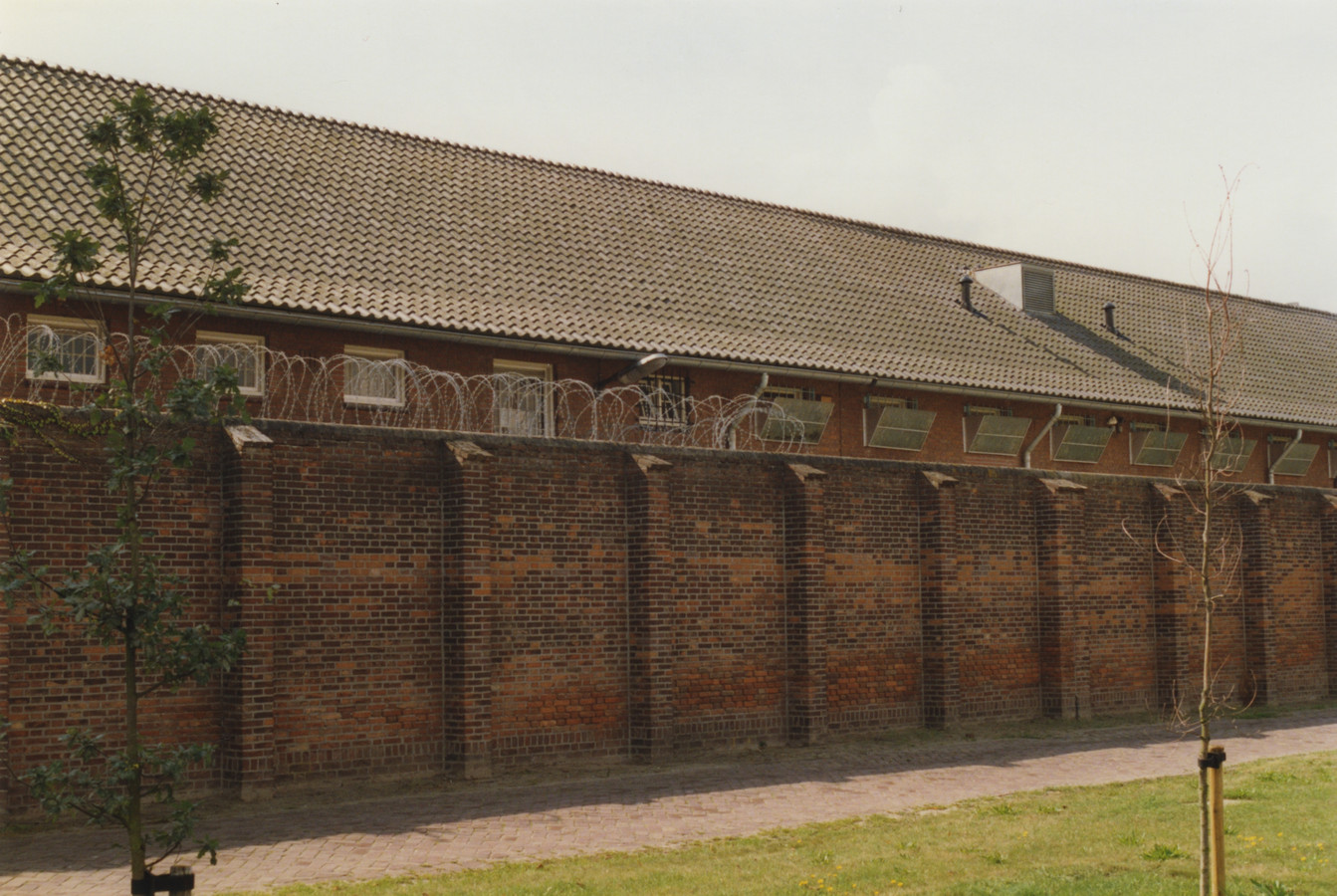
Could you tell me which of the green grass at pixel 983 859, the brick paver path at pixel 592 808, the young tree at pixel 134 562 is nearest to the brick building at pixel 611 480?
the brick paver path at pixel 592 808

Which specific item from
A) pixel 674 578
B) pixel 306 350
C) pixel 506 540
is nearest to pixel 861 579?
pixel 674 578

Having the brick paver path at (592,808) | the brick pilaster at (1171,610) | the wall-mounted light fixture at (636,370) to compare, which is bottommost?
the brick paver path at (592,808)

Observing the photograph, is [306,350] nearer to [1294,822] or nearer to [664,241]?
[664,241]

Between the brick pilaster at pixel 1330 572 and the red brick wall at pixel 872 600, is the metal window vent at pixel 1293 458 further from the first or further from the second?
the red brick wall at pixel 872 600

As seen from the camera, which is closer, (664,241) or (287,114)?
(287,114)

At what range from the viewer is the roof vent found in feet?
92.2

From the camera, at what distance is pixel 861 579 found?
15.8 meters

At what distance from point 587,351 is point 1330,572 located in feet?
46.4

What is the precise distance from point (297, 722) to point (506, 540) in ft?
9.03

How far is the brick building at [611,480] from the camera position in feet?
38.5

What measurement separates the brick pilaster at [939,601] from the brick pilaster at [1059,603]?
77.9 inches

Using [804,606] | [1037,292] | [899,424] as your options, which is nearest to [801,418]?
[899,424]

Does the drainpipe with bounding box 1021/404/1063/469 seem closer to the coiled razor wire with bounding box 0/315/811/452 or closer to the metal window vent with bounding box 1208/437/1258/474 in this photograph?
the metal window vent with bounding box 1208/437/1258/474

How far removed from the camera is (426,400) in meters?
16.0
